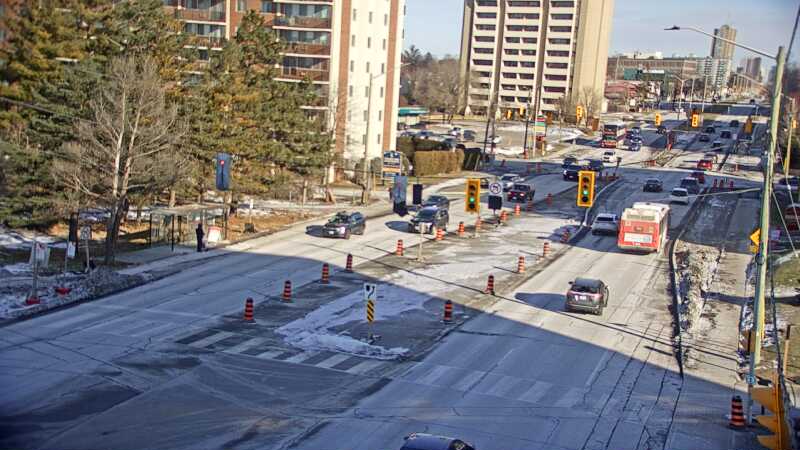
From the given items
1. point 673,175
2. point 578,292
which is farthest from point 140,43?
point 673,175

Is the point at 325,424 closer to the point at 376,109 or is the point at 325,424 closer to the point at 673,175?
Answer: the point at 376,109

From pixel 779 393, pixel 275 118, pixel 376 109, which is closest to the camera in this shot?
pixel 779 393

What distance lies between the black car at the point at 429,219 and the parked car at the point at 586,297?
19.0 m

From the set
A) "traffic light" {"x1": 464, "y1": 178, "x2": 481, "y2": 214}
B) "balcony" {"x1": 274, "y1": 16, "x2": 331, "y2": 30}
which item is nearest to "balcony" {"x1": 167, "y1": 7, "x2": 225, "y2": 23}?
"balcony" {"x1": 274, "y1": 16, "x2": 331, "y2": 30}

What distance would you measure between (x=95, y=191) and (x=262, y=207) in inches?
797

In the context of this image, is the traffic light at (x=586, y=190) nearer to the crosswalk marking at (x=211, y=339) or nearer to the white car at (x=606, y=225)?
the white car at (x=606, y=225)

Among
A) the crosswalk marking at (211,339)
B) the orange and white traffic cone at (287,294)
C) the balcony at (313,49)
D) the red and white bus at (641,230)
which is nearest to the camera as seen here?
the crosswalk marking at (211,339)

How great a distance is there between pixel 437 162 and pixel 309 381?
68348 mm

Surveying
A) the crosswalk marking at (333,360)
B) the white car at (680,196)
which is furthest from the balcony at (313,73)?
the crosswalk marking at (333,360)

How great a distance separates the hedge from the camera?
3499 inches

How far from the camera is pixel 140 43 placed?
164ft

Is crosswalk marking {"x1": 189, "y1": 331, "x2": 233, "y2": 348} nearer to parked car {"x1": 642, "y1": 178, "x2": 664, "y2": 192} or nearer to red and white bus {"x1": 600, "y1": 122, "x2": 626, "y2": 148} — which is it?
parked car {"x1": 642, "y1": 178, "x2": 664, "y2": 192}

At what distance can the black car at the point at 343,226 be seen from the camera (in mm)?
51031

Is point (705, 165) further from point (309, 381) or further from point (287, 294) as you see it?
point (309, 381)
